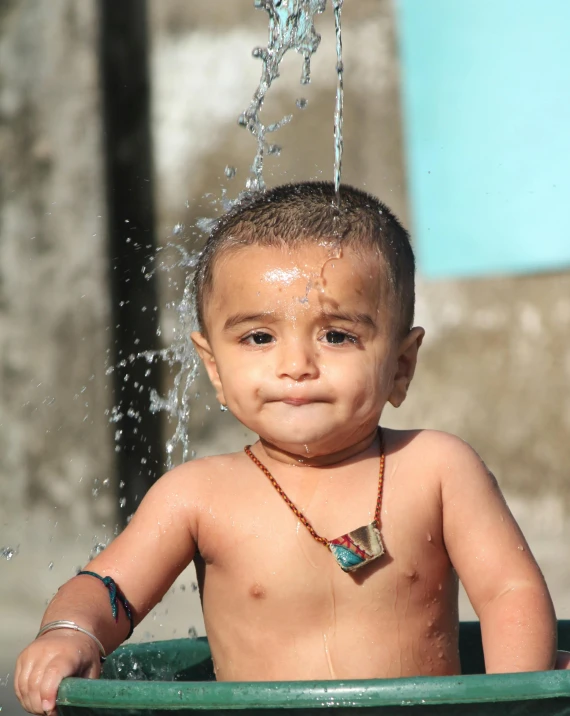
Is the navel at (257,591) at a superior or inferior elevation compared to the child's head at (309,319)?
inferior

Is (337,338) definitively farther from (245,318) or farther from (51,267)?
(51,267)

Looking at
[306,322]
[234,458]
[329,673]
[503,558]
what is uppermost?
[306,322]

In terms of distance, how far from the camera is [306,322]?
1.80m

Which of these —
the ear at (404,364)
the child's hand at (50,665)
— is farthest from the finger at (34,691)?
the ear at (404,364)

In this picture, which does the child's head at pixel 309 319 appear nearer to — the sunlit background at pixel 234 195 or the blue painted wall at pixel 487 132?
the sunlit background at pixel 234 195

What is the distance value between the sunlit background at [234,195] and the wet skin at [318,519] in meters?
2.42

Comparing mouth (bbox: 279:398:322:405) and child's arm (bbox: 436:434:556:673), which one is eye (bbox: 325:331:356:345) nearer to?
mouth (bbox: 279:398:322:405)

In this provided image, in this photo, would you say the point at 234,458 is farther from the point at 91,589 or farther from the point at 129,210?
the point at 129,210

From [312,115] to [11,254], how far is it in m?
1.41

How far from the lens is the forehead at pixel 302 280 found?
180cm

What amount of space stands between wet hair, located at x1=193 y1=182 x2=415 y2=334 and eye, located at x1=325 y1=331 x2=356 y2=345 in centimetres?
11

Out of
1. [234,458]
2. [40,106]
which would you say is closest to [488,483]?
[234,458]

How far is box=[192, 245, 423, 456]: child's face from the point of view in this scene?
1784 mm

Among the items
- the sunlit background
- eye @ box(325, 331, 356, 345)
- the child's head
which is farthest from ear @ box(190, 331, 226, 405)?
the sunlit background
